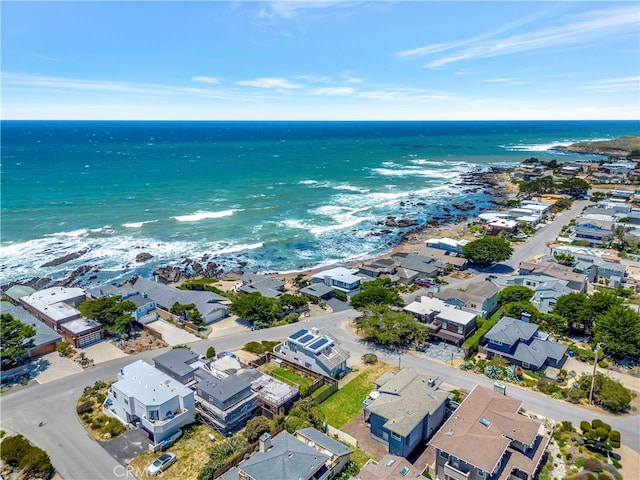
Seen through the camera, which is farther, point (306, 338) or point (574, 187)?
point (574, 187)

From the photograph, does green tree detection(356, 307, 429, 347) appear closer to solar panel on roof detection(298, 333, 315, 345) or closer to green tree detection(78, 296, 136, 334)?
solar panel on roof detection(298, 333, 315, 345)

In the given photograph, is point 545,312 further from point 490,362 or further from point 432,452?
point 432,452

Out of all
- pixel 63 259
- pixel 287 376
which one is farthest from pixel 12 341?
pixel 63 259

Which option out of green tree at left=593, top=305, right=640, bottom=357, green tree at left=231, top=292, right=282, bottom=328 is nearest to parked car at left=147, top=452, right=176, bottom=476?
green tree at left=231, top=292, right=282, bottom=328

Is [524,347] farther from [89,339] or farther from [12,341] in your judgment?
[12,341]

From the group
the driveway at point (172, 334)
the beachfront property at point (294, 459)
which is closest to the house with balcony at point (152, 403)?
the beachfront property at point (294, 459)

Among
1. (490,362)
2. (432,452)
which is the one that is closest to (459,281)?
(490,362)

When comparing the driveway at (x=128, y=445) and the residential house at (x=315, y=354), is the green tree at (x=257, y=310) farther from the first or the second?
the driveway at (x=128, y=445)
